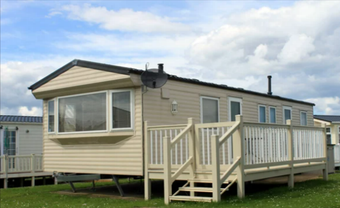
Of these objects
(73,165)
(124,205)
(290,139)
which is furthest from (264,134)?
(73,165)

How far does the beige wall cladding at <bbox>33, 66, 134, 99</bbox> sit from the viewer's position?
33.0ft

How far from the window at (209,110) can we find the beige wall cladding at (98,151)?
7.78 feet

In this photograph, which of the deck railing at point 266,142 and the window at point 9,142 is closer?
the deck railing at point 266,142

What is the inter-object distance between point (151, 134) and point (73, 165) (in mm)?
3328

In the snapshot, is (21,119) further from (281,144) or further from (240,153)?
(240,153)

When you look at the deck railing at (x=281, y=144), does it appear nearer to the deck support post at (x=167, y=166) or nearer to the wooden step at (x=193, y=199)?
the wooden step at (x=193, y=199)

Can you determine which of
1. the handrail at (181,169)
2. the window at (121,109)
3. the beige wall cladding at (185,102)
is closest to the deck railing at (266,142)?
the handrail at (181,169)

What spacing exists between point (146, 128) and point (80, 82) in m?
2.66

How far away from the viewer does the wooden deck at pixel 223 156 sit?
8.33m

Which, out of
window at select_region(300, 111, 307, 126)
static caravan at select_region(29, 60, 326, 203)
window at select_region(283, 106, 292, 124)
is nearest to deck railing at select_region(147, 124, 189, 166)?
static caravan at select_region(29, 60, 326, 203)

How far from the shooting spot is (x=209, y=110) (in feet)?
38.8

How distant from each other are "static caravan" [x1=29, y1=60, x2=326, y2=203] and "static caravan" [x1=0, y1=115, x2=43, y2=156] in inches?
328

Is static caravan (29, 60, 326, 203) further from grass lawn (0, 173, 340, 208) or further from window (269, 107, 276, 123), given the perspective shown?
window (269, 107, 276, 123)

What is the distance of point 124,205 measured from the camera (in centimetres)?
867
